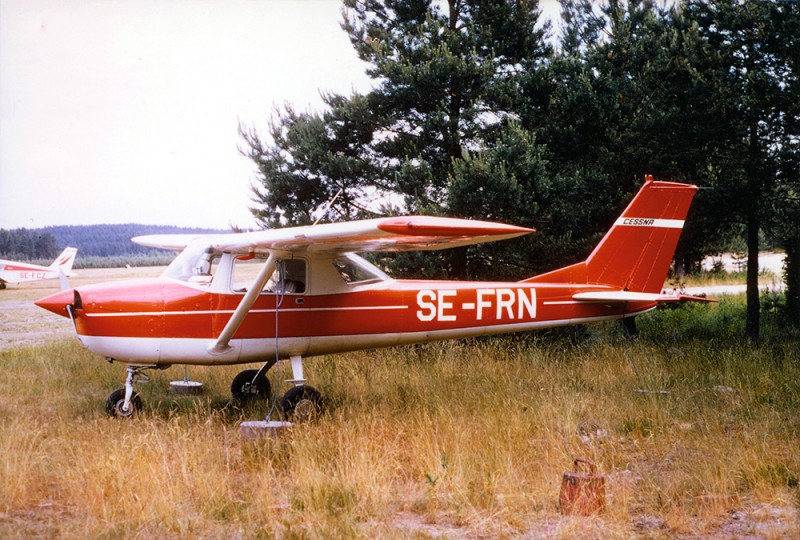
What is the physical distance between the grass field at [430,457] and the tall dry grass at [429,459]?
0.8 inches

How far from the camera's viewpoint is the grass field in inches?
168

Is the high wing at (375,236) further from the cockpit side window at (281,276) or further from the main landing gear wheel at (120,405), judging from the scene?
the main landing gear wheel at (120,405)

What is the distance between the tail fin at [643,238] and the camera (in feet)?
28.6

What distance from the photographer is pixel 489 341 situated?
1164 centimetres

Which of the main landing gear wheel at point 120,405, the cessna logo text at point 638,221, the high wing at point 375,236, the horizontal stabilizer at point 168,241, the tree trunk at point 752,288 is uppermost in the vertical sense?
the cessna logo text at point 638,221

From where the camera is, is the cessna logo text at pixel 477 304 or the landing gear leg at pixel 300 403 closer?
the landing gear leg at pixel 300 403

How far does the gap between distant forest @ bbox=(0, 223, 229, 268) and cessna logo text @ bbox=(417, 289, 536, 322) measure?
21.5 ft

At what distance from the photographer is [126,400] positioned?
702cm

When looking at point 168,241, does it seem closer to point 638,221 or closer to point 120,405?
point 120,405

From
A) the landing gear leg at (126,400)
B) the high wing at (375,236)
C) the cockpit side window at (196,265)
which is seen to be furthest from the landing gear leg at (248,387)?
the high wing at (375,236)

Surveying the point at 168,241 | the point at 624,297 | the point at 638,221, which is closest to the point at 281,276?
the point at 168,241

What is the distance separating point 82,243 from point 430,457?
35.2 ft

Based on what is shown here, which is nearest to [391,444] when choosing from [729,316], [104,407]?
[104,407]

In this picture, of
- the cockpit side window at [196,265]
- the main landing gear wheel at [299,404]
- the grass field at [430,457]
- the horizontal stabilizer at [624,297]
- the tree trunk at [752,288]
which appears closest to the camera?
the grass field at [430,457]
